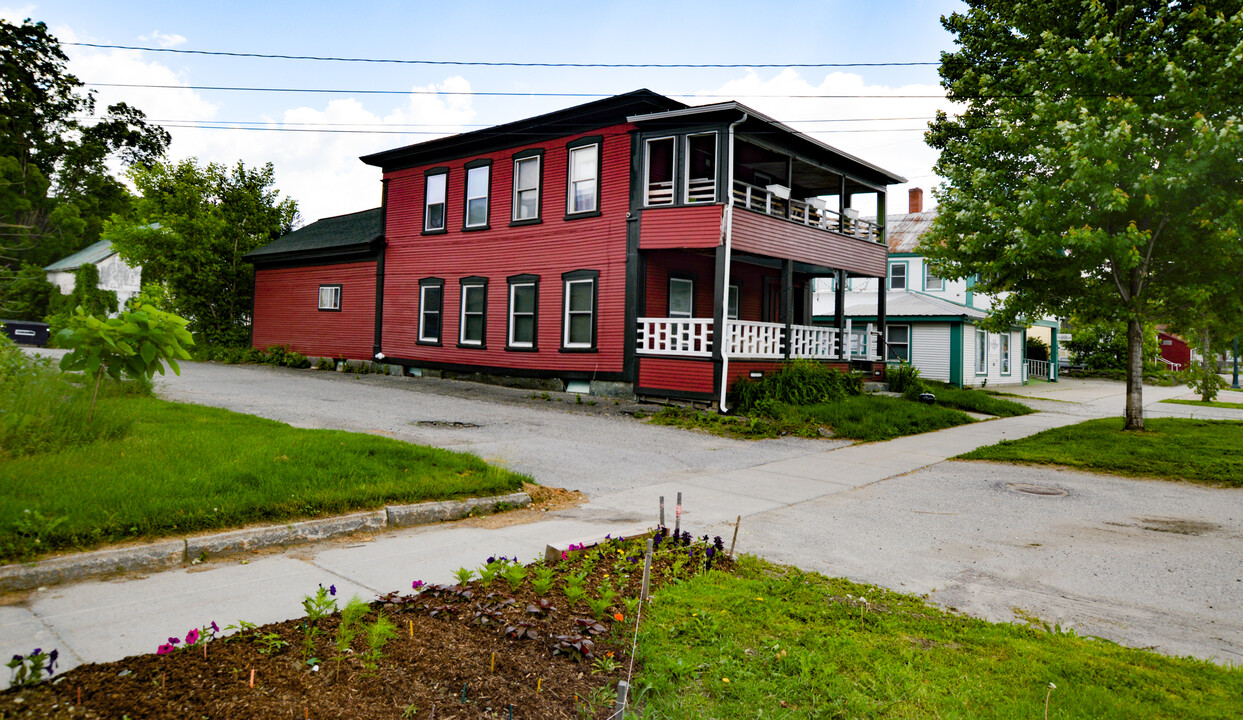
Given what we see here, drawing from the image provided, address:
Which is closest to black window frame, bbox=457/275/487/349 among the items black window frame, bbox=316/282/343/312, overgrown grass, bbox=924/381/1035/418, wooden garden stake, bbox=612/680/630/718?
black window frame, bbox=316/282/343/312

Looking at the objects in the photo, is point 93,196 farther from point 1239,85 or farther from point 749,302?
point 1239,85

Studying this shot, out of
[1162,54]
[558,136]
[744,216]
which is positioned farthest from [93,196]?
[1162,54]

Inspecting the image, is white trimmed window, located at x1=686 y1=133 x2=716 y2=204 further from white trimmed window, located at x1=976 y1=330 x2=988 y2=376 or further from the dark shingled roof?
white trimmed window, located at x1=976 y1=330 x2=988 y2=376

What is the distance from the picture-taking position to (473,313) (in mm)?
21422

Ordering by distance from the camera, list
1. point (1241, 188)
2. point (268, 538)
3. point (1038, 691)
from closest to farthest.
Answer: point (1038, 691) < point (268, 538) < point (1241, 188)

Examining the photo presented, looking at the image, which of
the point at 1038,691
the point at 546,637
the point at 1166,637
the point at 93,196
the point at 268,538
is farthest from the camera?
the point at 93,196

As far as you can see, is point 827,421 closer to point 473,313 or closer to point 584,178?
point 584,178

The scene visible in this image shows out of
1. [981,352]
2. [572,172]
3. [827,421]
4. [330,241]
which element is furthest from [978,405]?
[330,241]

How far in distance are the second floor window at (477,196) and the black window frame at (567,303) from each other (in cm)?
381

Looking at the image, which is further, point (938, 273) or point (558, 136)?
point (558, 136)

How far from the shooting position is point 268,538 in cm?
561

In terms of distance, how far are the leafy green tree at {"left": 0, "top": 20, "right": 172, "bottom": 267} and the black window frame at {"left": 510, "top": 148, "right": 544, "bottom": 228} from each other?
38.2 metres

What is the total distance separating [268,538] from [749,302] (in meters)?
18.3

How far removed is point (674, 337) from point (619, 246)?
2674 millimetres
